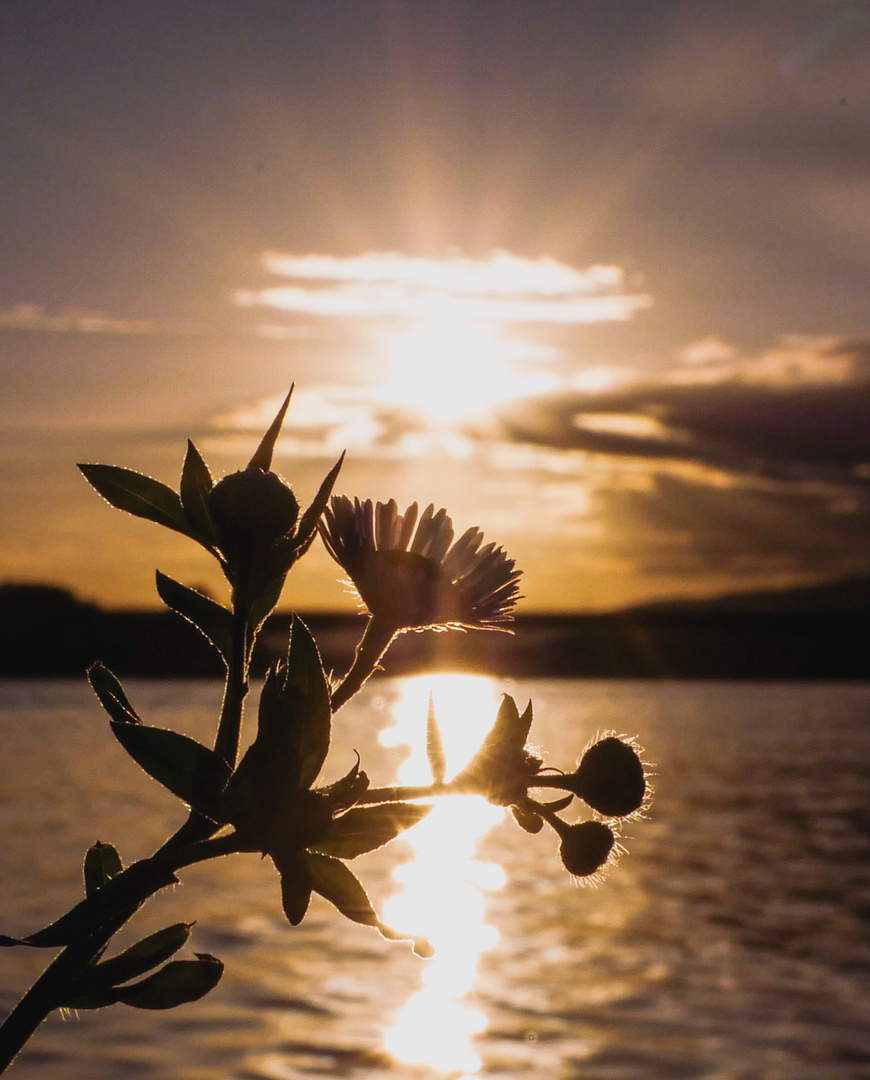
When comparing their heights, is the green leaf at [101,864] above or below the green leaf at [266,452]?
below

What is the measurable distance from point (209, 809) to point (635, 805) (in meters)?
0.75

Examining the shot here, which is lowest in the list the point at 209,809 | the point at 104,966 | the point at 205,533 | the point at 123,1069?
the point at 123,1069

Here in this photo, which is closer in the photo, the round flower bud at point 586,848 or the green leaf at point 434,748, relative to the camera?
the green leaf at point 434,748

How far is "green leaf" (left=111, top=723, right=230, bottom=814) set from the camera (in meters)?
1.92

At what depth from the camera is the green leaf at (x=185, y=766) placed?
1.92m

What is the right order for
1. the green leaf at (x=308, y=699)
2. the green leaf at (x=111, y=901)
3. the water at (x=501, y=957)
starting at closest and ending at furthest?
the green leaf at (x=111, y=901), the green leaf at (x=308, y=699), the water at (x=501, y=957)

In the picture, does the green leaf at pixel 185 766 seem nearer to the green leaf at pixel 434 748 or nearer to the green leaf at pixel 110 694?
the green leaf at pixel 110 694

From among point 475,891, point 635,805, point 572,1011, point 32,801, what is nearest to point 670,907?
point 475,891

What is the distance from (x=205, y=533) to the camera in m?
2.29

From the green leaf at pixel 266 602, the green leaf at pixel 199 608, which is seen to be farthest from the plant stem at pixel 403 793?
the green leaf at pixel 199 608

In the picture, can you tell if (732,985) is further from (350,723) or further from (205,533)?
(350,723)

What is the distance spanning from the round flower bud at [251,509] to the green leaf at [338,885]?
1.63ft

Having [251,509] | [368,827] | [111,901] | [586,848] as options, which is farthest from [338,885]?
[251,509]

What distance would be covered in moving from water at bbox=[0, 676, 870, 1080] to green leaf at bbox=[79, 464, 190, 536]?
25.7 meters
